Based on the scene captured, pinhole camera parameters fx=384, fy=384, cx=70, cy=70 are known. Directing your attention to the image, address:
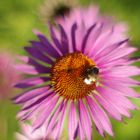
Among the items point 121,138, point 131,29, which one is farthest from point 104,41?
point 131,29

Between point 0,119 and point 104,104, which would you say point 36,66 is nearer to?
point 104,104

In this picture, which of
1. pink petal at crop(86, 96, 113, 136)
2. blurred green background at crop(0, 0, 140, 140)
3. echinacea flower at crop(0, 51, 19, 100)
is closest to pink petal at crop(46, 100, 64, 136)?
pink petal at crop(86, 96, 113, 136)

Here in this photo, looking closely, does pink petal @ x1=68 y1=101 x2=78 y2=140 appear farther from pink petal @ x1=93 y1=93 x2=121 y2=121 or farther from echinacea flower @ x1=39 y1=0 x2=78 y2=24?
echinacea flower @ x1=39 y1=0 x2=78 y2=24

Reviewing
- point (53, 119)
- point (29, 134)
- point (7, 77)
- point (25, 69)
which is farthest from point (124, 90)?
point (7, 77)

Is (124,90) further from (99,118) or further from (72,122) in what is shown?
(72,122)

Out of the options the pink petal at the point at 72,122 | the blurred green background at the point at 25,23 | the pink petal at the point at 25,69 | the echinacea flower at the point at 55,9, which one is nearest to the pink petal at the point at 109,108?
the pink petal at the point at 72,122

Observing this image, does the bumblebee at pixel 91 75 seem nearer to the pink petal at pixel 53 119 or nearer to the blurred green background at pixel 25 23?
the pink petal at pixel 53 119
